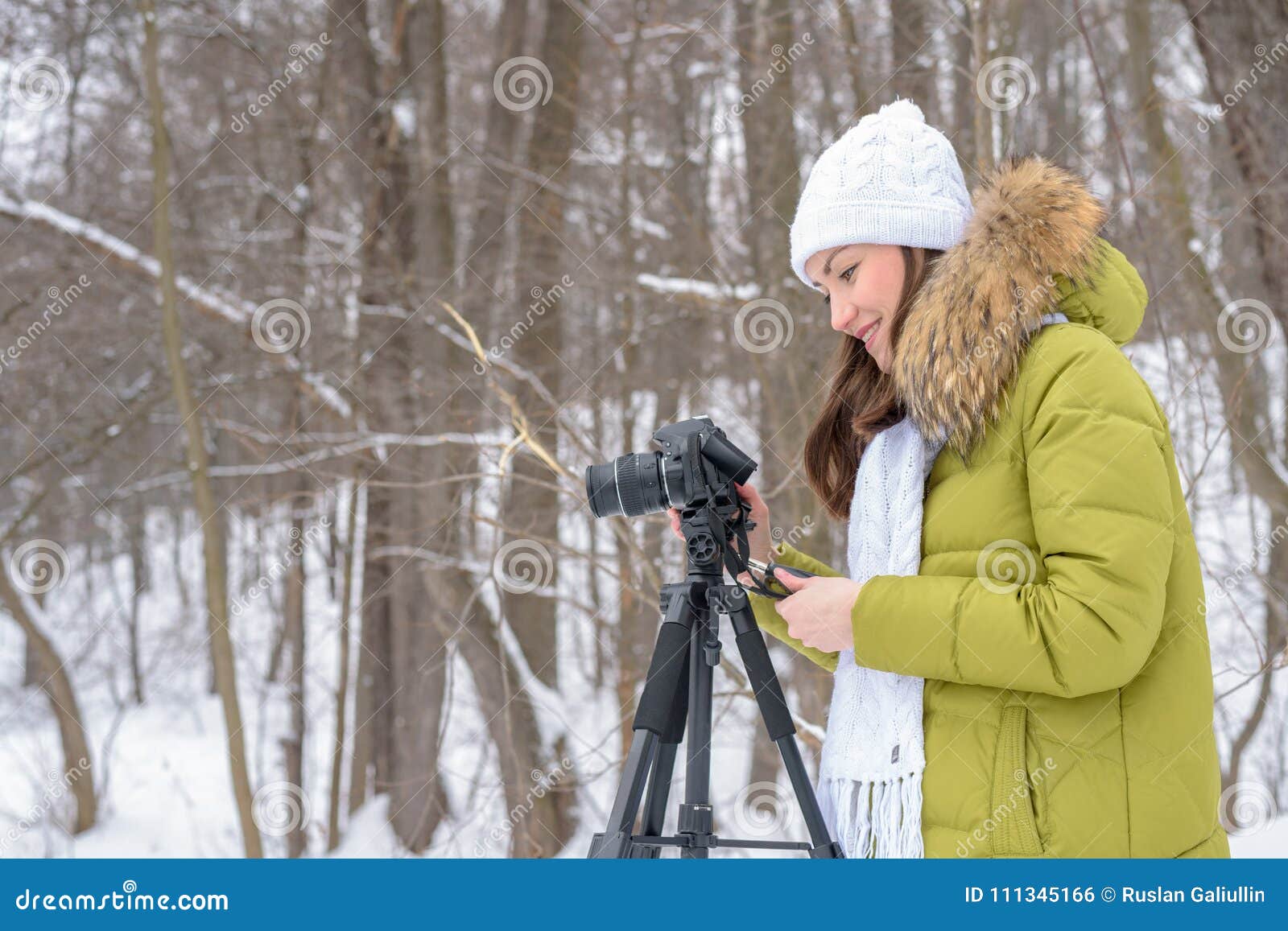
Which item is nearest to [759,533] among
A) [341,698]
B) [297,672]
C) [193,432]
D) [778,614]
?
[778,614]

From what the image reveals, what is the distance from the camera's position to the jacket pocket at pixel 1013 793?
5.25ft

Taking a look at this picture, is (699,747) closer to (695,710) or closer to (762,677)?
(695,710)

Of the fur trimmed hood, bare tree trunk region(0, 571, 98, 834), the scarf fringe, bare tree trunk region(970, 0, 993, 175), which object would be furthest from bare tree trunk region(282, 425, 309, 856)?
the fur trimmed hood

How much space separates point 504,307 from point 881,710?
554cm

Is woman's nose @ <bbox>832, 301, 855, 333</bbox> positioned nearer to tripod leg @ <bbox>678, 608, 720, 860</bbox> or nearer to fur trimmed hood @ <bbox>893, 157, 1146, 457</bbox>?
fur trimmed hood @ <bbox>893, 157, 1146, 457</bbox>

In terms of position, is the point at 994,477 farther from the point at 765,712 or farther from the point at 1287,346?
the point at 1287,346

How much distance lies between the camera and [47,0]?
720 centimetres

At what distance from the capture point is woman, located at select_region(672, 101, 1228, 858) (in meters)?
1.56

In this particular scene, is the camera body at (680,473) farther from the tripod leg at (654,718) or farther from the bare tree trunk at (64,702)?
the bare tree trunk at (64,702)

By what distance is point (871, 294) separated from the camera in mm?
1945

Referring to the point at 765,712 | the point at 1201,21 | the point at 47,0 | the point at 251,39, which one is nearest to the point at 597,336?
the point at 251,39

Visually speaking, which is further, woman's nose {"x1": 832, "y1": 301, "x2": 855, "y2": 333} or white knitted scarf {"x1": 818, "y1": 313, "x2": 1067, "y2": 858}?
woman's nose {"x1": 832, "y1": 301, "x2": 855, "y2": 333}

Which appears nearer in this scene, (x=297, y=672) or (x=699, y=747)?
(x=699, y=747)
